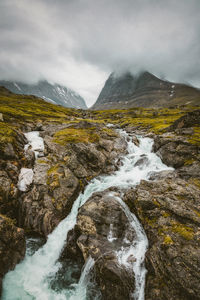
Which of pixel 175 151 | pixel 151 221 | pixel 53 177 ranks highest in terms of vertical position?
pixel 175 151

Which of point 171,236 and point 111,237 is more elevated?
point 171,236

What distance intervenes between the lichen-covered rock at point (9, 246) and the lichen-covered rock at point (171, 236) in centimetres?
1104

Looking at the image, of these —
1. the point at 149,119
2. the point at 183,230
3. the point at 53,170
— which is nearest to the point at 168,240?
the point at 183,230

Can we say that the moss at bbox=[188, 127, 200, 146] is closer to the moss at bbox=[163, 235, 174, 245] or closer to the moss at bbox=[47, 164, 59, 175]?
the moss at bbox=[163, 235, 174, 245]

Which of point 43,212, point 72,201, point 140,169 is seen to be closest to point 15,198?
point 43,212

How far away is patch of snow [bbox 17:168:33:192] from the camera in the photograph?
55.1ft

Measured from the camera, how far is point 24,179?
690 inches

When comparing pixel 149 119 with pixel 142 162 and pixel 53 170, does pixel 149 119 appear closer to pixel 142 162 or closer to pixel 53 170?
pixel 142 162

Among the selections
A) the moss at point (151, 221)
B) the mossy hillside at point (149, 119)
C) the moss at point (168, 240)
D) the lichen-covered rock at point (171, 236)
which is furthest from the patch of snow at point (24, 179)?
the mossy hillside at point (149, 119)

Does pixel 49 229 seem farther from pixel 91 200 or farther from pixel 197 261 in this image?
pixel 197 261

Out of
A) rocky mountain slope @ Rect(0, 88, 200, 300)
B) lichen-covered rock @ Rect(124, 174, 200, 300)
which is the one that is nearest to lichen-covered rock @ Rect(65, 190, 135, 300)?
rocky mountain slope @ Rect(0, 88, 200, 300)

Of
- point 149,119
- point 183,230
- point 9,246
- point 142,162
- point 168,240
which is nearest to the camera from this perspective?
point 168,240

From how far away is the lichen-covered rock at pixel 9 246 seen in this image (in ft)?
36.4

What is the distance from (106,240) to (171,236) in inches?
229
